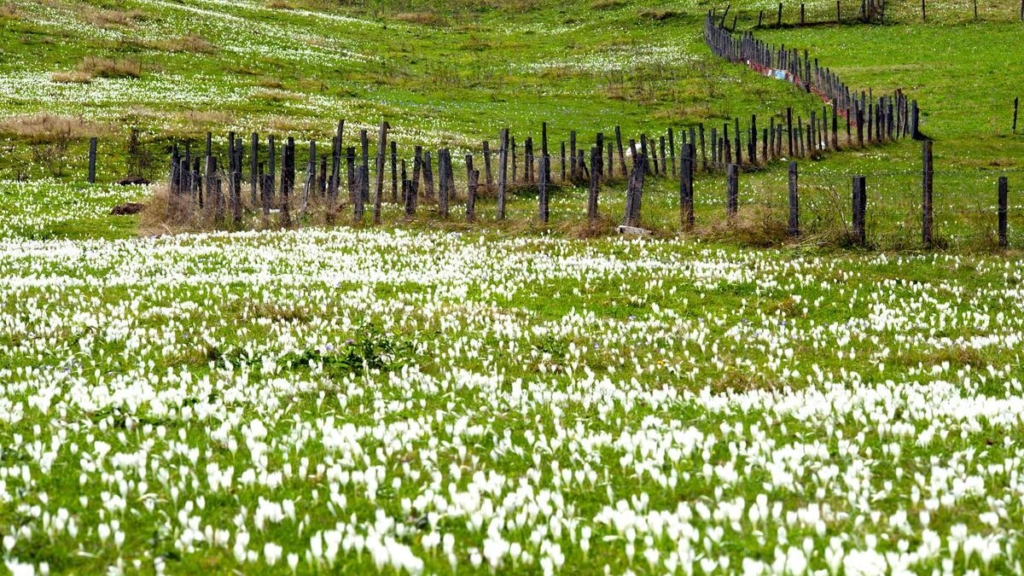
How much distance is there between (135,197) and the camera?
42.2 metres

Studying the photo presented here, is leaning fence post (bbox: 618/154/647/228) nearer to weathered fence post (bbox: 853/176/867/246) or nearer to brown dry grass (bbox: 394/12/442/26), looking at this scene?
weathered fence post (bbox: 853/176/867/246)

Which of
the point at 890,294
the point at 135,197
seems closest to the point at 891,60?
the point at 135,197

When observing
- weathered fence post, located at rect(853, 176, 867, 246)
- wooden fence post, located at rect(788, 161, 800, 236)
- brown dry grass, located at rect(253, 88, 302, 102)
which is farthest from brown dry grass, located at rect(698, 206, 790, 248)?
brown dry grass, located at rect(253, 88, 302, 102)

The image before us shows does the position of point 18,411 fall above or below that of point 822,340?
above

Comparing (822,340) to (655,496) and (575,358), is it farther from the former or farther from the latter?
(655,496)

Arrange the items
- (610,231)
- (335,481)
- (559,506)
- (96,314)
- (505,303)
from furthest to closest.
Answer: (610,231) → (505,303) → (96,314) → (335,481) → (559,506)

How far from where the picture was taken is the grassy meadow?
245 inches

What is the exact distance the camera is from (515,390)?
10.3 metres

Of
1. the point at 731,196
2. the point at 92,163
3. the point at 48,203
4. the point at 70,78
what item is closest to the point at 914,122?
the point at 731,196

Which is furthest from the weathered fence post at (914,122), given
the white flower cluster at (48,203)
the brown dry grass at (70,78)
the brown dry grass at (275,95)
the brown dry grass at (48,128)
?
the brown dry grass at (70,78)

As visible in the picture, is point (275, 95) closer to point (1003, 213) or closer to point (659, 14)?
point (1003, 213)

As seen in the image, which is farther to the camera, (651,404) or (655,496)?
(651,404)

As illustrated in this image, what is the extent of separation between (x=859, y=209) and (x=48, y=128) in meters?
47.7

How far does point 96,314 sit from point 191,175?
19.7 meters
